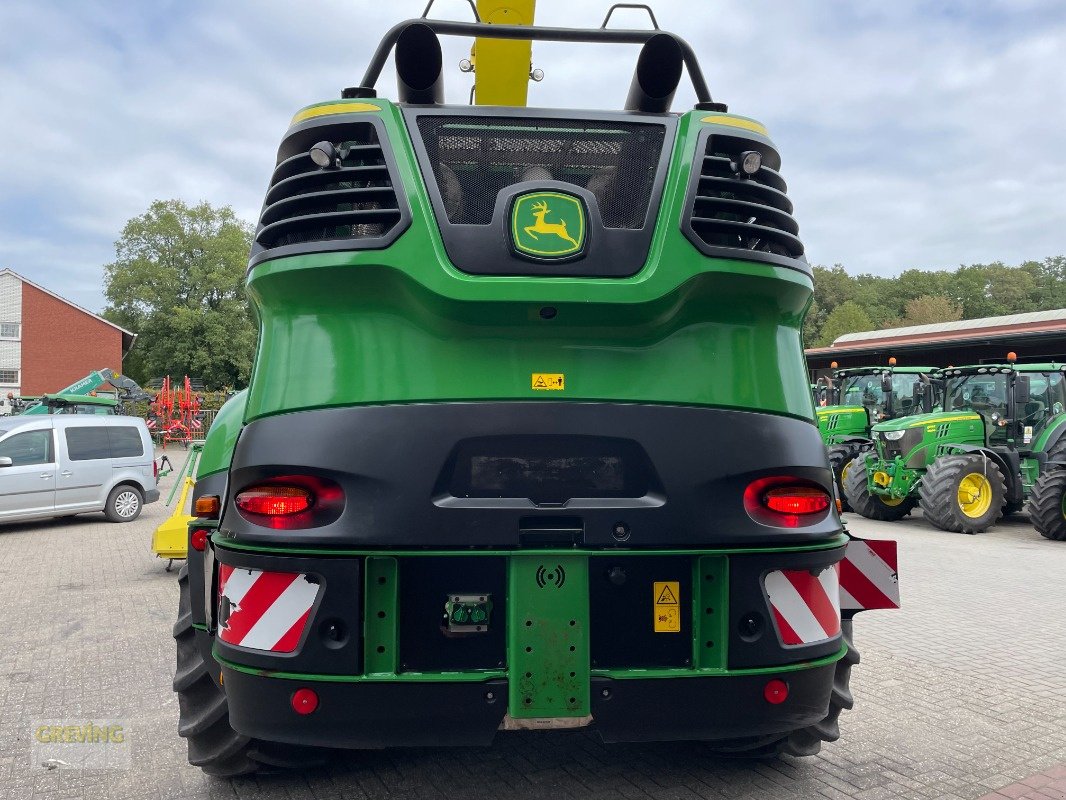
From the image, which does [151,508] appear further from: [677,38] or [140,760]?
[677,38]

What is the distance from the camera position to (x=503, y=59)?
4785 millimetres

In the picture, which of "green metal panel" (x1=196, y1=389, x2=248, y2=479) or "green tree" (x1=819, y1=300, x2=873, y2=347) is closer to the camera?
"green metal panel" (x1=196, y1=389, x2=248, y2=479)

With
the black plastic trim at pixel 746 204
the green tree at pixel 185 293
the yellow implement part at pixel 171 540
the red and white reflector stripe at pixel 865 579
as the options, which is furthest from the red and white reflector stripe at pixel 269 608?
the green tree at pixel 185 293

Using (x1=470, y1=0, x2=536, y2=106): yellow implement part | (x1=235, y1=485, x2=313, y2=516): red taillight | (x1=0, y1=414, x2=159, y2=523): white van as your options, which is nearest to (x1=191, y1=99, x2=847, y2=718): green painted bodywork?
(x1=235, y1=485, x2=313, y2=516): red taillight

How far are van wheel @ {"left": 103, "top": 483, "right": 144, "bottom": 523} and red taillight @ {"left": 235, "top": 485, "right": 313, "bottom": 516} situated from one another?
12.7m

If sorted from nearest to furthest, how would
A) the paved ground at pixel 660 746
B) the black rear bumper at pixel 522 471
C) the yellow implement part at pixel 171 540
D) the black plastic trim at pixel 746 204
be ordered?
the black rear bumper at pixel 522 471 < the black plastic trim at pixel 746 204 < the paved ground at pixel 660 746 < the yellow implement part at pixel 171 540

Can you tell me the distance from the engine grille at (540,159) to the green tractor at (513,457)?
0.01 m

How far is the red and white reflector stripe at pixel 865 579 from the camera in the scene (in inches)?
132

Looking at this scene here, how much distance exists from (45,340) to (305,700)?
59.8 metres

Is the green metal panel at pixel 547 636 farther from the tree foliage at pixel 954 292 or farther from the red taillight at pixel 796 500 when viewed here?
the tree foliage at pixel 954 292

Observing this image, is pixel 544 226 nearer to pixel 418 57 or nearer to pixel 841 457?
pixel 418 57

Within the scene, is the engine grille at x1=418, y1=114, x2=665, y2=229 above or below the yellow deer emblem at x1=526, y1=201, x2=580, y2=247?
above

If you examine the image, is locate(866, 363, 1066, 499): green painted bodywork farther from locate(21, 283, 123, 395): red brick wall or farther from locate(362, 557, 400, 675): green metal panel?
locate(21, 283, 123, 395): red brick wall

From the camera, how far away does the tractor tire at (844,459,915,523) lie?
13727mm
